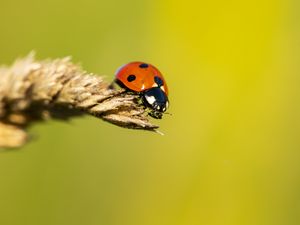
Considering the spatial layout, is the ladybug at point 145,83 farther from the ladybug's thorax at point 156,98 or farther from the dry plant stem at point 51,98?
the dry plant stem at point 51,98

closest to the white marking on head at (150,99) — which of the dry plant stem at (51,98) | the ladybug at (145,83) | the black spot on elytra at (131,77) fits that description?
the ladybug at (145,83)

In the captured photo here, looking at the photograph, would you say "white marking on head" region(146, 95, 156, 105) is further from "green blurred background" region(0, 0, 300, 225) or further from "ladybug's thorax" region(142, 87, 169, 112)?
"green blurred background" region(0, 0, 300, 225)

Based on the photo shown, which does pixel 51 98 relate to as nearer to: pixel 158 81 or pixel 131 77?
pixel 131 77

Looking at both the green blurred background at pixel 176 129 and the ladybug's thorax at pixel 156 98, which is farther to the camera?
the green blurred background at pixel 176 129

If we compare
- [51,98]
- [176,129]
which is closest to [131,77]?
[51,98]

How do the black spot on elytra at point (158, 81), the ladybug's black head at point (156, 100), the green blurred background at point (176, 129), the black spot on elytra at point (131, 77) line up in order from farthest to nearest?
the green blurred background at point (176, 129) → the black spot on elytra at point (158, 81) → the black spot on elytra at point (131, 77) → the ladybug's black head at point (156, 100)
